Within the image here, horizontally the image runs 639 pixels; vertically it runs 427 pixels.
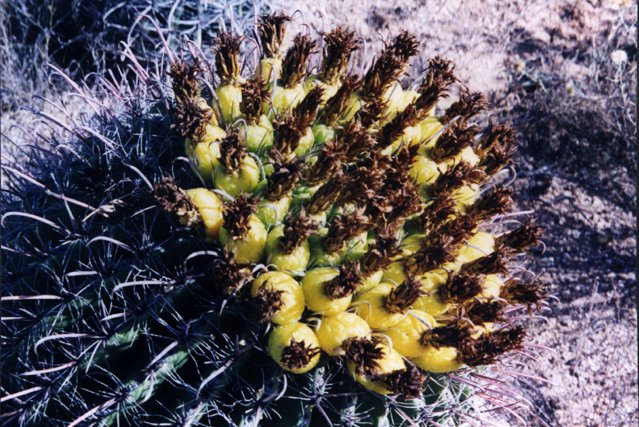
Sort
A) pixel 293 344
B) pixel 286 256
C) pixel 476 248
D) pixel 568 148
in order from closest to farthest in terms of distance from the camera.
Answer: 1. pixel 293 344
2. pixel 286 256
3. pixel 476 248
4. pixel 568 148

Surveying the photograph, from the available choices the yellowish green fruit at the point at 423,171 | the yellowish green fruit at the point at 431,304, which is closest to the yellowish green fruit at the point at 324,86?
the yellowish green fruit at the point at 423,171

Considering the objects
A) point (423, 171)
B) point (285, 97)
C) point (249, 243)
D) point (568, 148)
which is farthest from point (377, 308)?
point (568, 148)

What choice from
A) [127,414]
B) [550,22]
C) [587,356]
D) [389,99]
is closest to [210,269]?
[127,414]

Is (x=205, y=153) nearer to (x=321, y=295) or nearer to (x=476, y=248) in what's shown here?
(x=321, y=295)

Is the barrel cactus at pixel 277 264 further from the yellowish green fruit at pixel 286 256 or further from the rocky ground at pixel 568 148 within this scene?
the rocky ground at pixel 568 148

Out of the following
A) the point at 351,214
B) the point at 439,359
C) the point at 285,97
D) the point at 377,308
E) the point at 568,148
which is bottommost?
the point at 568,148

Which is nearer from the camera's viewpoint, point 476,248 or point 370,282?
point 370,282

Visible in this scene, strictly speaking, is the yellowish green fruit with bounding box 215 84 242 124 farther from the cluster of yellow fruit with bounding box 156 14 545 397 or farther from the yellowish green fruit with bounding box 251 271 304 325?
the yellowish green fruit with bounding box 251 271 304 325

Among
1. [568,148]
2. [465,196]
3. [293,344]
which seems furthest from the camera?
[568,148]
